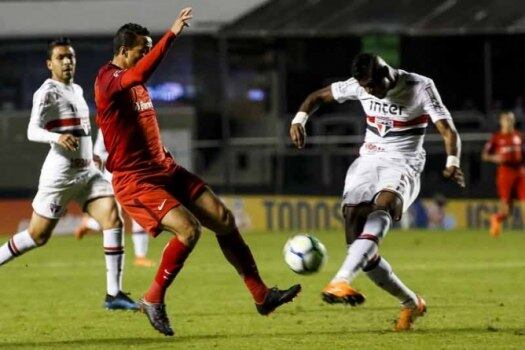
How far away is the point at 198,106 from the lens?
33.8 m

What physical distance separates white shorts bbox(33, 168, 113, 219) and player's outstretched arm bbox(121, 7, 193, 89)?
2.83 meters

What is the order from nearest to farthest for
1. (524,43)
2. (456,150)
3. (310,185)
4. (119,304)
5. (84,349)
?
(84,349)
(456,150)
(119,304)
(310,185)
(524,43)

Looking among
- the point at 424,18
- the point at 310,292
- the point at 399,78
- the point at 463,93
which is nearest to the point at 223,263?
the point at 310,292

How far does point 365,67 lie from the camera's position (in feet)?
35.5

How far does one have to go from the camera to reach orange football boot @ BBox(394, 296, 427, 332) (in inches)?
447

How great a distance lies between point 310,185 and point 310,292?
43.1ft

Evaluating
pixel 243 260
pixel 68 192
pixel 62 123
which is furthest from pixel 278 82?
pixel 243 260

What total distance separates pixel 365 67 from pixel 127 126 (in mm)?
1782

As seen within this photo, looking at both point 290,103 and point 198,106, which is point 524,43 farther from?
point 198,106

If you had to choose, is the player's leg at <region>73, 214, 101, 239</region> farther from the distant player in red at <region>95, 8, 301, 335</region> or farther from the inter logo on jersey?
the inter logo on jersey

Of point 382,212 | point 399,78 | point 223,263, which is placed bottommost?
point 223,263

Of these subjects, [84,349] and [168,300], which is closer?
[84,349]

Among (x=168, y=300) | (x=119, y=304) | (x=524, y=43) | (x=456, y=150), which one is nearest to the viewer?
(x=456, y=150)

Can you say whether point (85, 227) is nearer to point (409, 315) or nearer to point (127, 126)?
point (127, 126)
